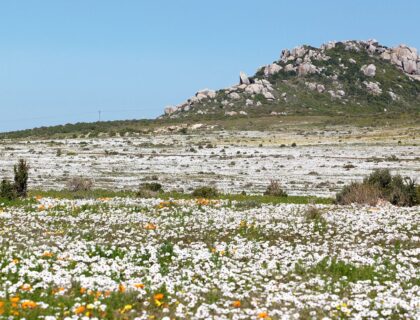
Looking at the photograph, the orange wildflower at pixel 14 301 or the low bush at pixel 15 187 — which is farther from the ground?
the low bush at pixel 15 187

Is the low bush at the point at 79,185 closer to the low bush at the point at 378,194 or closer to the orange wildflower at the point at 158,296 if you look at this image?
the low bush at the point at 378,194

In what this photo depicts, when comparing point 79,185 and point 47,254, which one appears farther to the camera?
point 79,185

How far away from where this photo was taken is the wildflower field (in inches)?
445

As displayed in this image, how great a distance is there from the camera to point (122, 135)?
119000 mm

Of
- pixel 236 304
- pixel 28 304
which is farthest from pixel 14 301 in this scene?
pixel 236 304

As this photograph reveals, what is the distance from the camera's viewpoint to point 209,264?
593 inches

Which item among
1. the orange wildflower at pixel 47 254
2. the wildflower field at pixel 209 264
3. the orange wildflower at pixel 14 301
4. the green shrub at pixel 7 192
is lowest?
the wildflower field at pixel 209 264

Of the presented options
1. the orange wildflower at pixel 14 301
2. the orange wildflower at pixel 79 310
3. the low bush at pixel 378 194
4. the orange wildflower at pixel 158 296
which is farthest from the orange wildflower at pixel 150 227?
the low bush at pixel 378 194

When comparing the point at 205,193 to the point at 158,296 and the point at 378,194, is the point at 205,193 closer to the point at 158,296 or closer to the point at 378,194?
the point at 378,194

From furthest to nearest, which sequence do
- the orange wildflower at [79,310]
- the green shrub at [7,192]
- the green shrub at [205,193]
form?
the green shrub at [205,193] < the green shrub at [7,192] < the orange wildflower at [79,310]

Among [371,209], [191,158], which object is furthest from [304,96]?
[371,209]

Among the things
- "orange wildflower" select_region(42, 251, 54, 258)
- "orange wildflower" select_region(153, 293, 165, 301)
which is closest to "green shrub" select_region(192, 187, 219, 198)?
"orange wildflower" select_region(42, 251, 54, 258)

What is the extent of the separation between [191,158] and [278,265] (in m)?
53.4

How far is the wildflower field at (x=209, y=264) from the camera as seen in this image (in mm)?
11309
